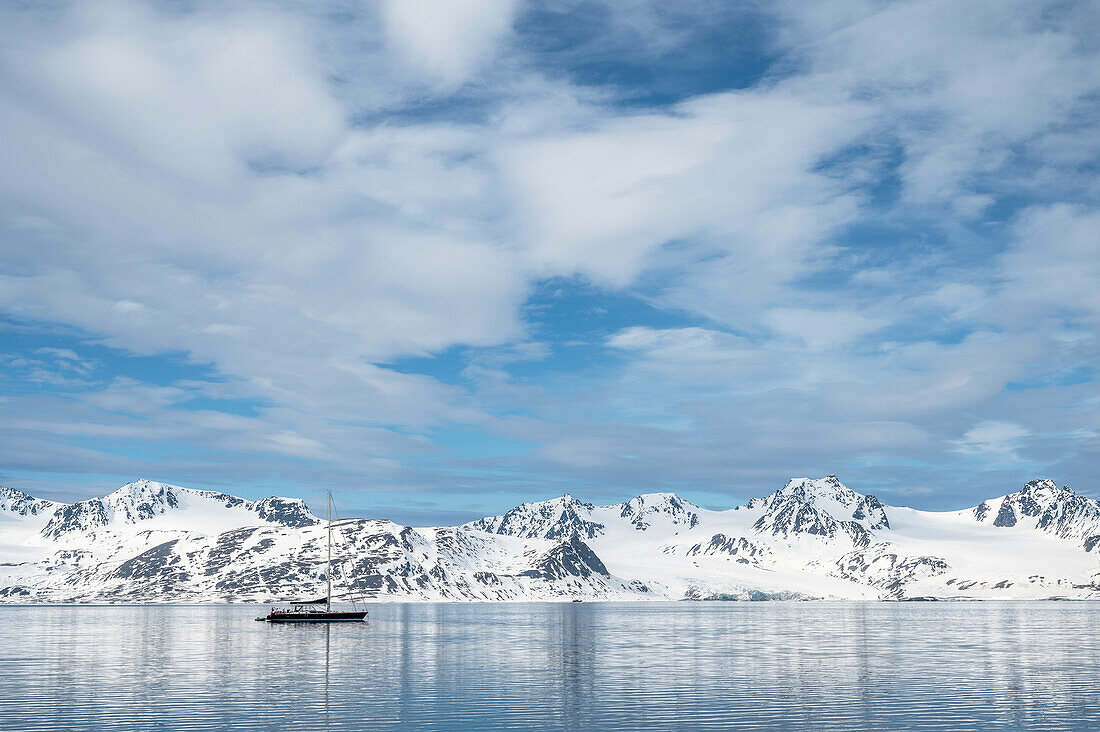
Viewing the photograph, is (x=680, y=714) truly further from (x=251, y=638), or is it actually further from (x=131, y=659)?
(x=251, y=638)

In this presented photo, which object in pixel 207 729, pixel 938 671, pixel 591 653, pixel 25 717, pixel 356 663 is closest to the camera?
pixel 207 729

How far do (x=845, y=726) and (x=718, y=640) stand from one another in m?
122

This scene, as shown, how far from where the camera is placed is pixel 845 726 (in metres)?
72.2

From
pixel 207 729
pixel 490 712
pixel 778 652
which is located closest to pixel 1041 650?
pixel 778 652

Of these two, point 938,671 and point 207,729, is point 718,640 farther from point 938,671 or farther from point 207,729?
point 207,729

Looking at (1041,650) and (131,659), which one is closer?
(131,659)

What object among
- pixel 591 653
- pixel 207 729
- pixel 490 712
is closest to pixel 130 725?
pixel 207 729

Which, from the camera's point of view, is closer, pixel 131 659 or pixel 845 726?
pixel 845 726

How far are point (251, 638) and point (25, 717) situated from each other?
12415 centimetres

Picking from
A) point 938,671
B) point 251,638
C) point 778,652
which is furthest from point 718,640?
point 251,638

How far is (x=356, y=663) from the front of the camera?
130m

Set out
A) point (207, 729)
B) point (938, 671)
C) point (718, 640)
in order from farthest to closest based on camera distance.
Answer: point (718, 640) → point (938, 671) → point (207, 729)

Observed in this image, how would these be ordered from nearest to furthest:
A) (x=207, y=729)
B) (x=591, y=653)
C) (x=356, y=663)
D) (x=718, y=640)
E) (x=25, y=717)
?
(x=207, y=729) → (x=25, y=717) → (x=356, y=663) → (x=591, y=653) → (x=718, y=640)

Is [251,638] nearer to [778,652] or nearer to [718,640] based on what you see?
[718,640]
